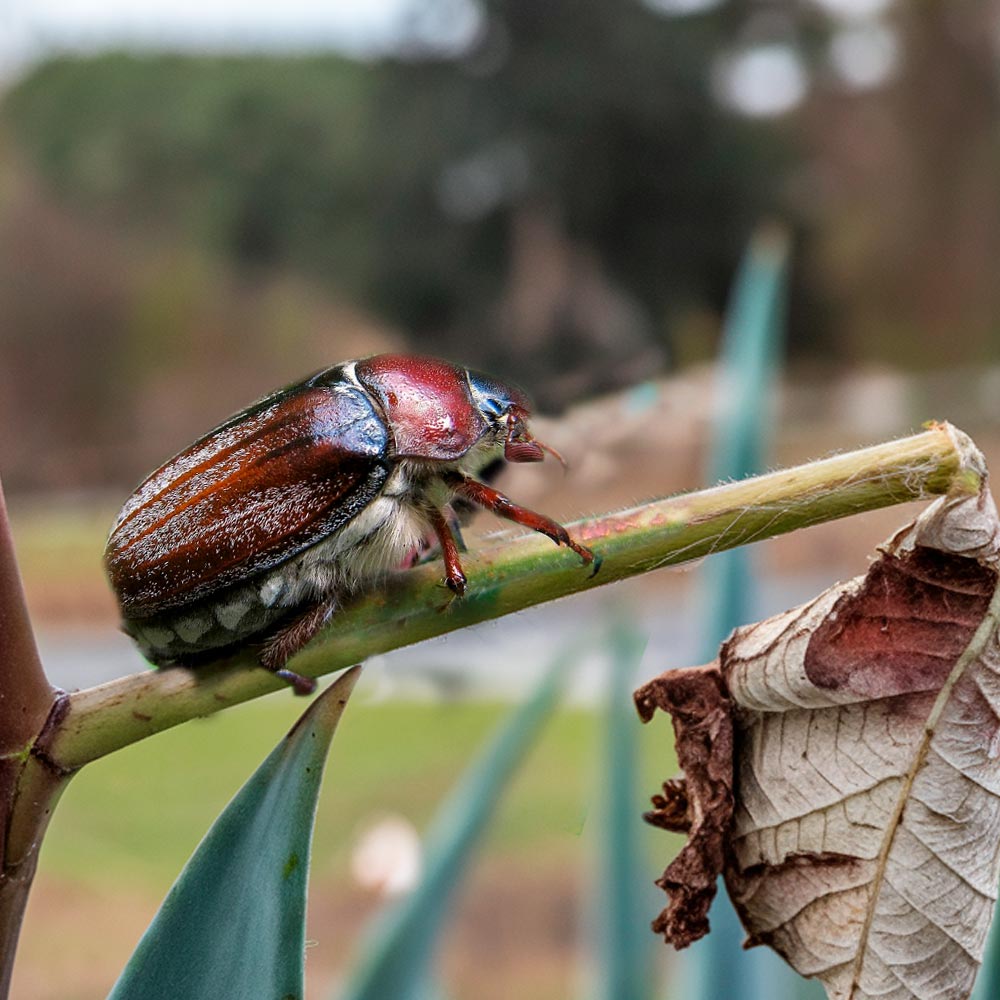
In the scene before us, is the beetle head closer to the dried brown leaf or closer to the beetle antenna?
the beetle antenna

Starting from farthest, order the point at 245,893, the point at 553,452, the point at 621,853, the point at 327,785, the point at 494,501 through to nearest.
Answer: the point at 327,785
the point at 621,853
the point at 553,452
the point at 494,501
the point at 245,893

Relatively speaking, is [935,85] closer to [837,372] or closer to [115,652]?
[837,372]

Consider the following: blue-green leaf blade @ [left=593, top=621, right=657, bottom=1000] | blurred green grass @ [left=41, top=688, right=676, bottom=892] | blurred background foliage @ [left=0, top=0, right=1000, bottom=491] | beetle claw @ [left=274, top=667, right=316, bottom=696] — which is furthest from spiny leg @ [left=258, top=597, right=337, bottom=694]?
A: blurred background foliage @ [left=0, top=0, right=1000, bottom=491]

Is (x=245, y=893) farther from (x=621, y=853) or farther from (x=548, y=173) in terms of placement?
(x=548, y=173)

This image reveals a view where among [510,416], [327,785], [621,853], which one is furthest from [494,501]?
[327,785]

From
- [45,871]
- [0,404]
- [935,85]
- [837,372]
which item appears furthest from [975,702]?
[935,85]

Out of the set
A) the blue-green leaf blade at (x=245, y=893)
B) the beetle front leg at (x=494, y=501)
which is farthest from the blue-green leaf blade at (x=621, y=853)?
the blue-green leaf blade at (x=245, y=893)

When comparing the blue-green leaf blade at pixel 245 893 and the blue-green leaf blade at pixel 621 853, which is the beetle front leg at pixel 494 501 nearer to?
the blue-green leaf blade at pixel 245 893
